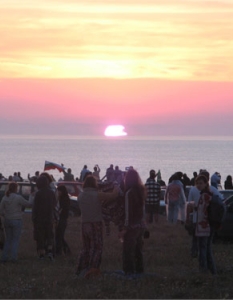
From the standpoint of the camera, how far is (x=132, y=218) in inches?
658

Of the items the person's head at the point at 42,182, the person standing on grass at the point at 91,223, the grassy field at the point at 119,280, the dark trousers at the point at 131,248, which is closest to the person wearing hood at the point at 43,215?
the person's head at the point at 42,182

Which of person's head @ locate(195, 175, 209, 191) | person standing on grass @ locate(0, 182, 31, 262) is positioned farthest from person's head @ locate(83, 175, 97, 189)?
person standing on grass @ locate(0, 182, 31, 262)

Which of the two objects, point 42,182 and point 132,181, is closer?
point 132,181

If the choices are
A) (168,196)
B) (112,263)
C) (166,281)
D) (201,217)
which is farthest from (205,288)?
(168,196)

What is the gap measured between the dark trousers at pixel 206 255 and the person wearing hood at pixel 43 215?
14.6 feet

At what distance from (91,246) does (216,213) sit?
7.62ft

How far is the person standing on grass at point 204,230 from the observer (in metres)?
17.2

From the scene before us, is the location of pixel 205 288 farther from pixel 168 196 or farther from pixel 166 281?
pixel 168 196

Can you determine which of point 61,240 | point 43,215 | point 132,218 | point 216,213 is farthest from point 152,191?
point 132,218

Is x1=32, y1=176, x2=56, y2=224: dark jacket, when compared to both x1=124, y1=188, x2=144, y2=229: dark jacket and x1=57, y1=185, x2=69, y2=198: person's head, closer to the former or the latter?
x1=57, y1=185, x2=69, y2=198: person's head

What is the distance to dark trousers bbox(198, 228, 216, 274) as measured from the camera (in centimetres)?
1731

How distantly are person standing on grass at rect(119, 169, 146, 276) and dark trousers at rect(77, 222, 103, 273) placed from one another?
1.96 feet

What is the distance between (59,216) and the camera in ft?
73.2

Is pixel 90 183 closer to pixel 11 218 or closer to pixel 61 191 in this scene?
pixel 11 218
